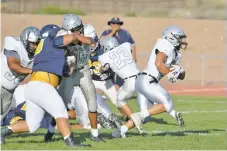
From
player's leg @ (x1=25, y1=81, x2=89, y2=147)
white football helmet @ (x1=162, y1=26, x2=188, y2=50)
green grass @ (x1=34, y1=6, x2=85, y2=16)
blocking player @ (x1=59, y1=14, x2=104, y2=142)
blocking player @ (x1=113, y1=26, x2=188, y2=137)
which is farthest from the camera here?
green grass @ (x1=34, y1=6, x2=85, y2=16)

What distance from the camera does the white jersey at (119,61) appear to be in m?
13.0

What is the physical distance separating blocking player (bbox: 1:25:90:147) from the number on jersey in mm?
2487

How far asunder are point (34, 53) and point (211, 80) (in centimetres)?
1590

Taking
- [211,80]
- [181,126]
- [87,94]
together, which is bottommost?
[211,80]

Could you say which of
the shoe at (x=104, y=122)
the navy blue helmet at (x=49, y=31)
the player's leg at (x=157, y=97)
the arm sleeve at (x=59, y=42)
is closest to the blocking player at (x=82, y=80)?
the navy blue helmet at (x=49, y=31)

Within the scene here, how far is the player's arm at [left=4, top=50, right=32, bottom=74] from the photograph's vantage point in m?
10.9

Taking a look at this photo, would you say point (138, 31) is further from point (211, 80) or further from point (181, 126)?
point (181, 126)

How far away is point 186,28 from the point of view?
99.6ft

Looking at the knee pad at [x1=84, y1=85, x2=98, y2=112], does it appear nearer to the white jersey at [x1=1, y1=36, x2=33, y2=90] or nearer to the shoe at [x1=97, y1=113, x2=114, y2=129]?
the white jersey at [x1=1, y1=36, x2=33, y2=90]

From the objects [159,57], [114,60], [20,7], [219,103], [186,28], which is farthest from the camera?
[20,7]

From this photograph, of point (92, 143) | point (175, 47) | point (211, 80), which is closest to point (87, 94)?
point (92, 143)

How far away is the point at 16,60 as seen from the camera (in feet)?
36.0

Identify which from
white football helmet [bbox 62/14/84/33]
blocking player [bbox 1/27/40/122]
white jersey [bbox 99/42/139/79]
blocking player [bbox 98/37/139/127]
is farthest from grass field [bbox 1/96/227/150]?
white football helmet [bbox 62/14/84/33]

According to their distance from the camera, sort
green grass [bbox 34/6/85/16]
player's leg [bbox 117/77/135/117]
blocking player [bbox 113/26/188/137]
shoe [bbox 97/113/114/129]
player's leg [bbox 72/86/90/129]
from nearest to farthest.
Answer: blocking player [bbox 113/26/188/137], player's leg [bbox 117/77/135/117], player's leg [bbox 72/86/90/129], shoe [bbox 97/113/114/129], green grass [bbox 34/6/85/16]
